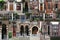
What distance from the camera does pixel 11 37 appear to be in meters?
2.46

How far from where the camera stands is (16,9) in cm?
248

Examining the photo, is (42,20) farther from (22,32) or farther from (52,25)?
(22,32)

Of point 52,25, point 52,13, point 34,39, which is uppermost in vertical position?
point 52,13

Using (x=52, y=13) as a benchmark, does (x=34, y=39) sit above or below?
below

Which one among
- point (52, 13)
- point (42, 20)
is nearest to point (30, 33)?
point (42, 20)

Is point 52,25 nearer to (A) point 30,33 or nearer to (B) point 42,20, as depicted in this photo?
(B) point 42,20

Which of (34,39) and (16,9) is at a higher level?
(16,9)

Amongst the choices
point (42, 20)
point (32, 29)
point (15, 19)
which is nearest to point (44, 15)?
point (42, 20)

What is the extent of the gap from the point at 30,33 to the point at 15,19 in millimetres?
294

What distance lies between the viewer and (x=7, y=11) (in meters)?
2.46

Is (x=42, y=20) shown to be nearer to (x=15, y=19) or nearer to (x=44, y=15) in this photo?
(x=44, y=15)

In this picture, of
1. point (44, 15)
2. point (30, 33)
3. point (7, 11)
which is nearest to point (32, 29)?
point (30, 33)

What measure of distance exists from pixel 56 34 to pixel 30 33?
373 mm

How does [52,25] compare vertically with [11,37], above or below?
above
